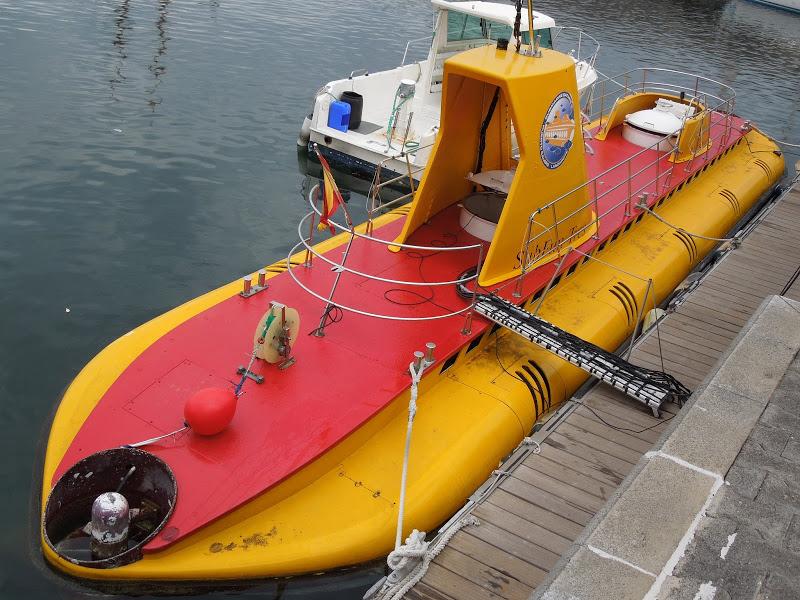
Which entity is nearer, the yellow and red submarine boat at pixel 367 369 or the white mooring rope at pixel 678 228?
the yellow and red submarine boat at pixel 367 369

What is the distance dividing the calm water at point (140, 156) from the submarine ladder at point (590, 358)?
3.44 m

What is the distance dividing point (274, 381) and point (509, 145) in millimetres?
5945

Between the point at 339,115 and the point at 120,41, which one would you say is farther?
the point at 120,41

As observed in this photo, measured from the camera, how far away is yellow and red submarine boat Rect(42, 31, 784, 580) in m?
7.09

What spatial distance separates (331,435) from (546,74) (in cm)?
535

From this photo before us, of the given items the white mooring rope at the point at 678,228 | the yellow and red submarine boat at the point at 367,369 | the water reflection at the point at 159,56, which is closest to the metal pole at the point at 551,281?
the yellow and red submarine boat at the point at 367,369

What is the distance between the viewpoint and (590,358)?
9.26m

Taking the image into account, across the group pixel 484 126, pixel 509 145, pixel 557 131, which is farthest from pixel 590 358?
pixel 509 145

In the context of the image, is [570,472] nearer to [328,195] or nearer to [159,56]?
[328,195]

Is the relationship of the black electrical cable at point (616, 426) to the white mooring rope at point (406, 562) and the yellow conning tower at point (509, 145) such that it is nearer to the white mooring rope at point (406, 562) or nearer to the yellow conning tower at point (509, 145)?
the yellow conning tower at point (509, 145)

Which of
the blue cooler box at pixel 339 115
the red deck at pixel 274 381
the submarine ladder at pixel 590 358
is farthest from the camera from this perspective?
the blue cooler box at pixel 339 115

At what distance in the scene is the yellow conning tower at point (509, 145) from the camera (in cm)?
961

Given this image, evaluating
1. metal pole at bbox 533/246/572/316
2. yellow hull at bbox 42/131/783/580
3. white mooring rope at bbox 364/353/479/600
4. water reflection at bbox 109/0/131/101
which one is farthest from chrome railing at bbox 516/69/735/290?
water reflection at bbox 109/0/131/101

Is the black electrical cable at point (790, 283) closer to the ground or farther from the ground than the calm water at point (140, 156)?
farther from the ground
